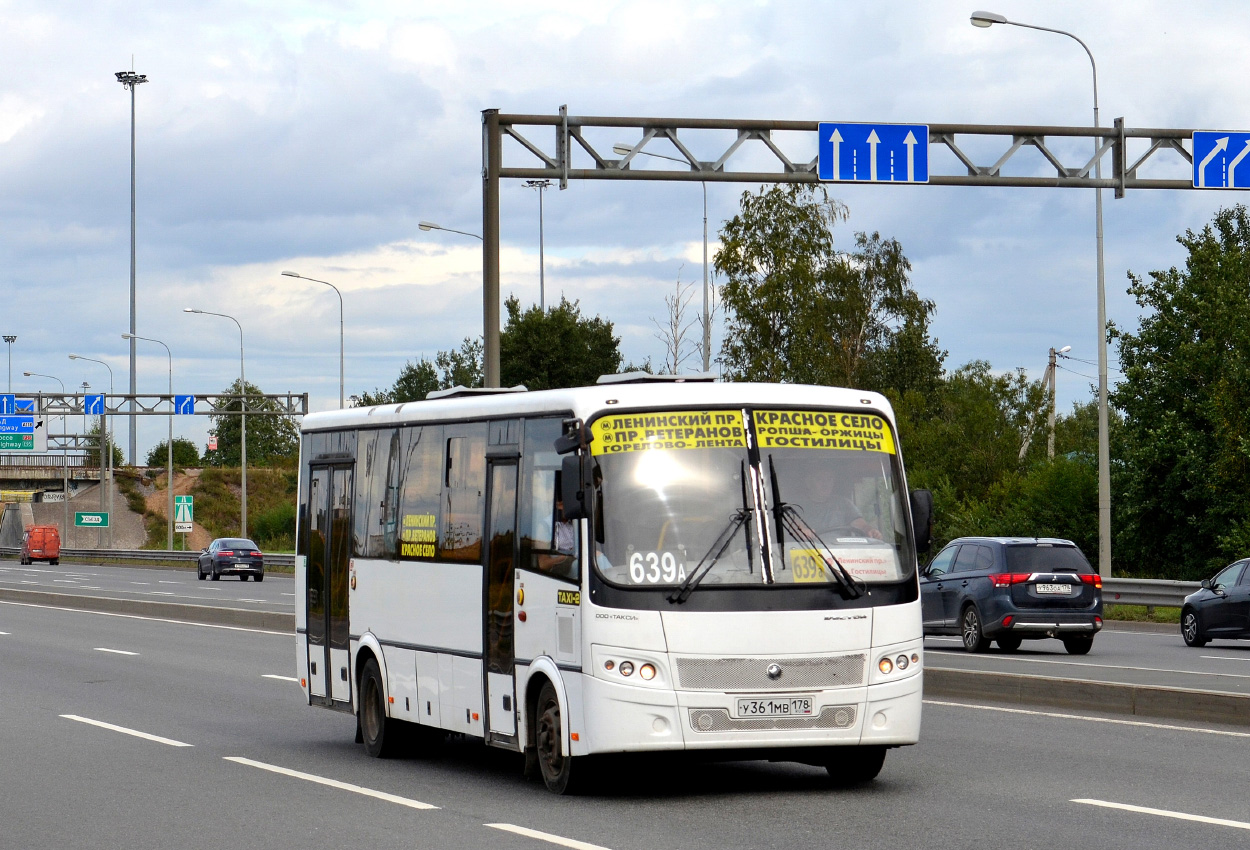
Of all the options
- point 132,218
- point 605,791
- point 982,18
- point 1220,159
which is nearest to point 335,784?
point 605,791

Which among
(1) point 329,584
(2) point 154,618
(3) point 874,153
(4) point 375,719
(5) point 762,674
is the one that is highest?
(3) point 874,153

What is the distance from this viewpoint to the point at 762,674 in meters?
10.4

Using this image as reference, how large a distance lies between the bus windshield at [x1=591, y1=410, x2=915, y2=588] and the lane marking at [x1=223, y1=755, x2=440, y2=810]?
182 cm

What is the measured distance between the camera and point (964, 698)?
1734 cm

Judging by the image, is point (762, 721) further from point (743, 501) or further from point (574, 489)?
point (574, 489)

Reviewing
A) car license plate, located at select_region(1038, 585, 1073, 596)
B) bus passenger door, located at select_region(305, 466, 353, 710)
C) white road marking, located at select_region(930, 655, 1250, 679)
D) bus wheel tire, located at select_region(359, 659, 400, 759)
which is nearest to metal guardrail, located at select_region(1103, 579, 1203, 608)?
car license plate, located at select_region(1038, 585, 1073, 596)

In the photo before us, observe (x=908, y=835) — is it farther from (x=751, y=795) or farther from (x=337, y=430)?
(x=337, y=430)

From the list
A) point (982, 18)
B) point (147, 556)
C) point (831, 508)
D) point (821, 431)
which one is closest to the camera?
point (831, 508)

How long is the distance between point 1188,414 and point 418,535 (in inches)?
1378

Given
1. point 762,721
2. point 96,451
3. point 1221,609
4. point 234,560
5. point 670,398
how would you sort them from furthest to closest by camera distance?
point 96,451 → point 234,560 → point 1221,609 → point 670,398 → point 762,721

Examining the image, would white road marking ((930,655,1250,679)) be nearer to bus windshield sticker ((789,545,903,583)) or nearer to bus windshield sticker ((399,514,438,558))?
bus windshield sticker ((399,514,438,558))

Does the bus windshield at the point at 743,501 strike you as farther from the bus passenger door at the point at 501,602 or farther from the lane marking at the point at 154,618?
the lane marking at the point at 154,618

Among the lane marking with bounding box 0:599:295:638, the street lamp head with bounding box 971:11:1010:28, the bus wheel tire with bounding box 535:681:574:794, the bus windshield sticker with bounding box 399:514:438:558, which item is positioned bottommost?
the lane marking with bounding box 0:599:295:638

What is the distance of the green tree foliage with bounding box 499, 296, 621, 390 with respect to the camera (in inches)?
3615
